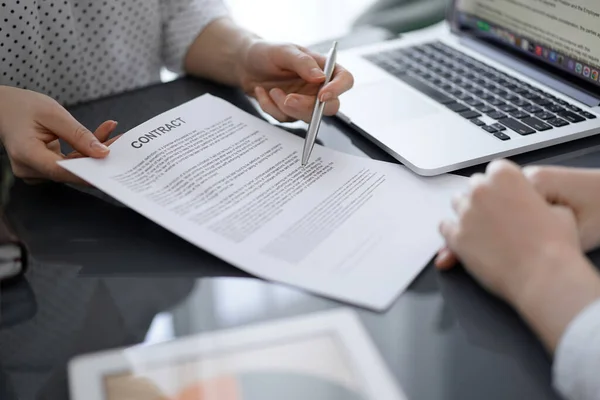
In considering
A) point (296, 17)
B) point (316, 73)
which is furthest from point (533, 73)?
point (296, 17)

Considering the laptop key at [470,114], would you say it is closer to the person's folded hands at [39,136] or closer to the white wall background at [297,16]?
the person's folded hands at [39,136]

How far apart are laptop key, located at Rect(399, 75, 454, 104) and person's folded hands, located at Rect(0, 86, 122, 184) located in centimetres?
39

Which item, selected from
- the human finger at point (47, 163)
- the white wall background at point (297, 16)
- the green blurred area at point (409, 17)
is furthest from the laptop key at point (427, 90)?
the white wall background at point (297, 16)

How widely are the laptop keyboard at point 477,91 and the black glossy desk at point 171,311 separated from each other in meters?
0.23

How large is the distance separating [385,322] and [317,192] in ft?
0.58

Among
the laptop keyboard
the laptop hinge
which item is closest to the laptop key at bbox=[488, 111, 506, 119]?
the laptop keyboard

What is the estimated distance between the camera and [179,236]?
569 mm

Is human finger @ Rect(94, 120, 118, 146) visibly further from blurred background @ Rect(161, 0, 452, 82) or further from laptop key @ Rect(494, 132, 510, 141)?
blurred background @ Rect(161, 0, 452, 82)

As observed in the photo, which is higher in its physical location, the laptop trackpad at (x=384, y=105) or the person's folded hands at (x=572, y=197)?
the person's folded hands at (x=572, y=197)

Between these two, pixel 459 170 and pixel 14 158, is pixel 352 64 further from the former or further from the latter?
pixel 14 158

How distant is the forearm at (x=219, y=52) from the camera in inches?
35.6

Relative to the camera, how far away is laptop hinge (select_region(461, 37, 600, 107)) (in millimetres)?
798

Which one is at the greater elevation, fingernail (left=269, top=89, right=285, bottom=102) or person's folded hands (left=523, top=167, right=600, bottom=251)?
person's folded hands (left=523, top=167, right=600, bottom=251)

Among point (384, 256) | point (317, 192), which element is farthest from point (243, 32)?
point (384, 256)
